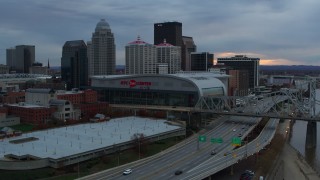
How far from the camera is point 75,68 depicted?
14725 centimetres

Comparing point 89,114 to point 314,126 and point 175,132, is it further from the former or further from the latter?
point 314,126

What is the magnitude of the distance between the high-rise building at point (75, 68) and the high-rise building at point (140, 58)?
2135 centimetres

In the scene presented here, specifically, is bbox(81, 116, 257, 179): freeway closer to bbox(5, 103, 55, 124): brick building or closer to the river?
the river

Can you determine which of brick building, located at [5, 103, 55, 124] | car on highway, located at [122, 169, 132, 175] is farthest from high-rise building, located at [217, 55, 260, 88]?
car on highway, located at [122, 169, 132, 175]

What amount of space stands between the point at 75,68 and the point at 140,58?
→ 1141 inches

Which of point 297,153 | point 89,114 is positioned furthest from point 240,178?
point 89,114

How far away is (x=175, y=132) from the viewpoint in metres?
58.8

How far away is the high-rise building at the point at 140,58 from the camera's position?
536 feet

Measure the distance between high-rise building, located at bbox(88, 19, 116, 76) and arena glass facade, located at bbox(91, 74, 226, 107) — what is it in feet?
231

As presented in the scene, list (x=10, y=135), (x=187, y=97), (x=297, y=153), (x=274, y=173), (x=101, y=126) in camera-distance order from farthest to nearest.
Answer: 1. (x=187, y=97)
2. (x=101, y=126)
3. (x=297, y=153)
4. (x=10, y=135)
5. (x=274, y=173)

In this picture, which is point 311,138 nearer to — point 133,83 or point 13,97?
point 133,83

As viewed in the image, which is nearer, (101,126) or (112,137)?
(112,137)

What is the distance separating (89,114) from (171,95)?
1767 cm

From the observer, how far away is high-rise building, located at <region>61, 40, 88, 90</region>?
5787 inches
